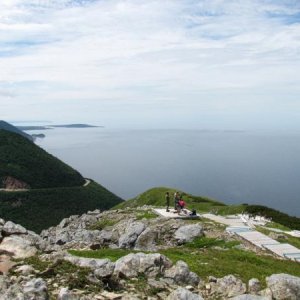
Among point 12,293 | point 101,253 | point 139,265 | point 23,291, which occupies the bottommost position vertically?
point 101,253

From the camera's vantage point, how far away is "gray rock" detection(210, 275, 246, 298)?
1627 cm

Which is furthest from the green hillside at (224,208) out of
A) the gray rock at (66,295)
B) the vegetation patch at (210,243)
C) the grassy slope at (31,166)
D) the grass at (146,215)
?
the grassy slope at (31,166)

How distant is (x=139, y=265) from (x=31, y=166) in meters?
164

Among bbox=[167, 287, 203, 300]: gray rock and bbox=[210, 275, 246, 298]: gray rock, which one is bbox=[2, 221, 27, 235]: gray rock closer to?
bbox=[210, 275, 246, 298]: gray rock

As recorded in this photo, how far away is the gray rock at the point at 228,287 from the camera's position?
1627cm

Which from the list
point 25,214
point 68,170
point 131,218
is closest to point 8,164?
point 68,170

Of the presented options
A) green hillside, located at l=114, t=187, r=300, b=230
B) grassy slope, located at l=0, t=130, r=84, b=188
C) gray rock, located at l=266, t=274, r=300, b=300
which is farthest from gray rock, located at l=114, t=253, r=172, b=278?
grassy slope, located at l=0, t=130, r=84, b=188

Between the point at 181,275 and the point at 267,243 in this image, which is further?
the point at 267,243

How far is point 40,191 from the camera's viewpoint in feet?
483

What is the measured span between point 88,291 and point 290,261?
542 inches

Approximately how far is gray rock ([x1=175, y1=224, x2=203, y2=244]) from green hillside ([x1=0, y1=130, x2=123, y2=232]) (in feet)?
277

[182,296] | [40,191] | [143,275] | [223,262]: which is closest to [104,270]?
[143,275]

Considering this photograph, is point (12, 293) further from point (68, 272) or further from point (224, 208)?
point (224, 208)

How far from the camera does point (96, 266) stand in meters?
16.4
